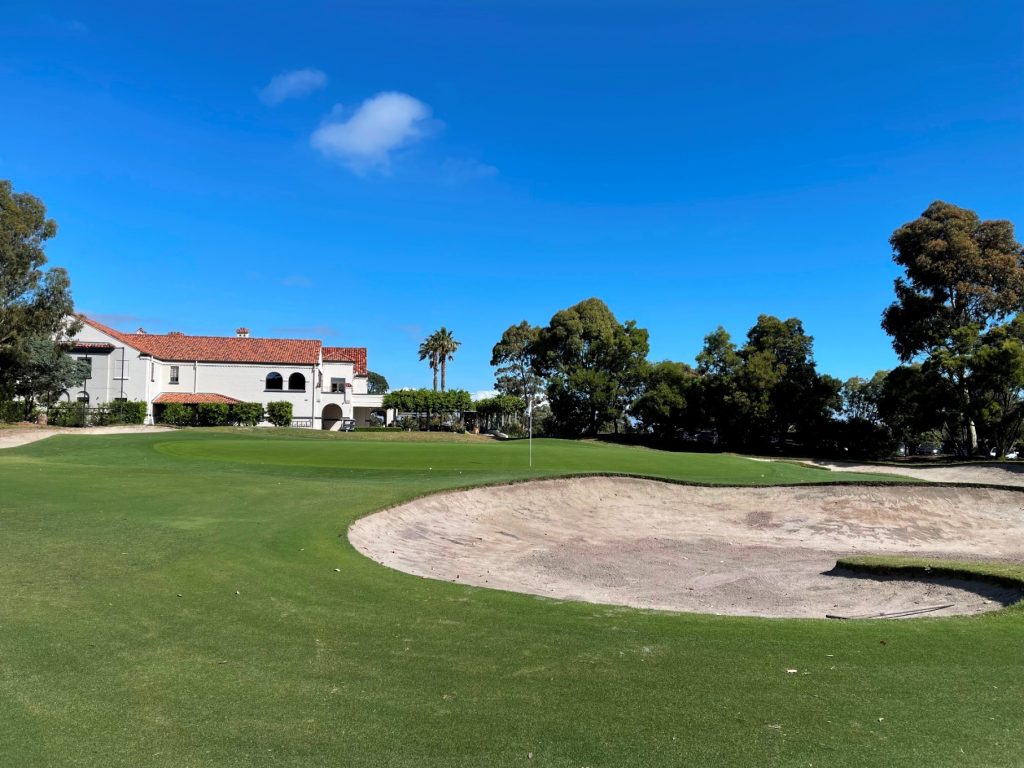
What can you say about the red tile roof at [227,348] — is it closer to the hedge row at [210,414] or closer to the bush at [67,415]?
the hedge row at [210,414]

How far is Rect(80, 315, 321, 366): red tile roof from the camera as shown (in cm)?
6044

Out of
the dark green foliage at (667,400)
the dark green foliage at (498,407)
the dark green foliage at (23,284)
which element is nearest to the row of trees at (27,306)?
the dark green foliage at (23,284)

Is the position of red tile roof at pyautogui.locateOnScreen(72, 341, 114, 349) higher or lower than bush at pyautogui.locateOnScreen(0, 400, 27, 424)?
higher

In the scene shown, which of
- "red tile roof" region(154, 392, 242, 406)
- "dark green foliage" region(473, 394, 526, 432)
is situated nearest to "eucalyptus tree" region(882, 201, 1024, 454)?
"dark green foliage" region(473, 394, 526, 432)

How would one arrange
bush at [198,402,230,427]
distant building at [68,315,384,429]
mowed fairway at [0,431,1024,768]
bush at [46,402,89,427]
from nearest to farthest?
mowed fairway at [0,431,1024,768] < bush at [46,402,89,427] < bush at [198,402,230,427] < distant building at [68,315,384,429]

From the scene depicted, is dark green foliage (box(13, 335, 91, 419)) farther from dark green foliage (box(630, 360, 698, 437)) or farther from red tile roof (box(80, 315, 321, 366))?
dark green foliage (box(630, 360, 698, 437))

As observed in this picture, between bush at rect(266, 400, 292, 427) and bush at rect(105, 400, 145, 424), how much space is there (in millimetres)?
10363

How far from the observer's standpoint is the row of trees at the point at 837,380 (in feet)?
132

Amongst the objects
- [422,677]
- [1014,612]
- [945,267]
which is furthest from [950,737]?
[945,267]

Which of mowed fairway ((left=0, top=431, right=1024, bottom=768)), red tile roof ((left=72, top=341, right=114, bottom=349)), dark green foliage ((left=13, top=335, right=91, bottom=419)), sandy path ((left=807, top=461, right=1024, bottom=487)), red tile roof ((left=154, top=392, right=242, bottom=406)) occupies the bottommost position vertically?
sandy path ((left=807, top=461, right=1024, bottom=487))

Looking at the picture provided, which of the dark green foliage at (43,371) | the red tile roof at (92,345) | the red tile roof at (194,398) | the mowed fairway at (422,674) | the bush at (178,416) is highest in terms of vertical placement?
the red tile roof at (92,345)

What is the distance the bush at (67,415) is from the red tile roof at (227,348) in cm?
1181

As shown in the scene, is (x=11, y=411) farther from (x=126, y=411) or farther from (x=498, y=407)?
(x=498, y=407)

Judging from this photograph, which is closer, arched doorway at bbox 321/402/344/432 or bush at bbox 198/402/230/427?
bush at bbox 198/402/230/427
